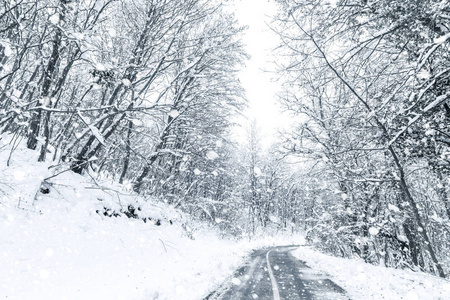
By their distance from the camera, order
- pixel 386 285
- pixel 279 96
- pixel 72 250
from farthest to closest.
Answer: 1. pixel 279 96
2. pixel 386 285
3. pixel 72 250

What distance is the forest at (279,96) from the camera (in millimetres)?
4281

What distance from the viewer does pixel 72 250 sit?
18.0 ft

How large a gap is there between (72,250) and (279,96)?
8.03m

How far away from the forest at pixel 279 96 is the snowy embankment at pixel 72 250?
71 cm

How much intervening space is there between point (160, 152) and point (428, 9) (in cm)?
900

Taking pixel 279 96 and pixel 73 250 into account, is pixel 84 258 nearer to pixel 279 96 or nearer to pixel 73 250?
pixel 73 250

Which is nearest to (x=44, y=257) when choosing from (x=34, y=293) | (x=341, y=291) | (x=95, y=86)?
(x=34, y=293)

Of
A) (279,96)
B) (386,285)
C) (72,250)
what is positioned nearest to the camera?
(72,250)

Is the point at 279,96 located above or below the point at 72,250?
above

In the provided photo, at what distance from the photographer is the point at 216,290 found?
5.74 metres

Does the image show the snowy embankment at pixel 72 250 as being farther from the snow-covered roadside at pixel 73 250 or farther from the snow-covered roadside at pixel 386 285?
the snow-covered roadside at pixel 386 285

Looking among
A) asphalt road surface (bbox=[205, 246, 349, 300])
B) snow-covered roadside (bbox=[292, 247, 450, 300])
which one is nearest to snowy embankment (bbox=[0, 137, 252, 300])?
asphalt road surface (bbox=[205, 246, 349, 300])

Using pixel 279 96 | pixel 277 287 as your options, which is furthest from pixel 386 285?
pixel 279 96

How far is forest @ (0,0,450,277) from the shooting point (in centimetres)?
428
